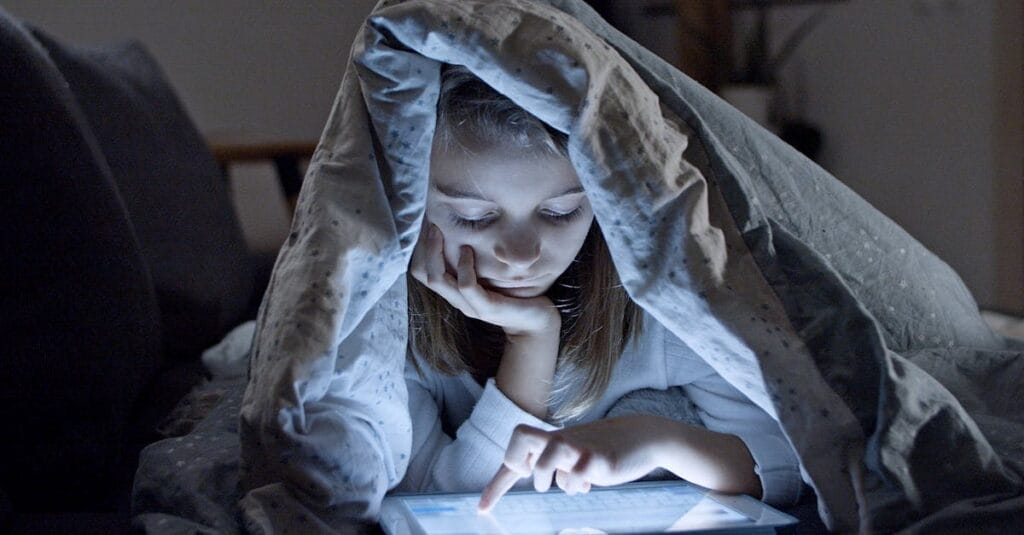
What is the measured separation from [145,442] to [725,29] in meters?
2.14

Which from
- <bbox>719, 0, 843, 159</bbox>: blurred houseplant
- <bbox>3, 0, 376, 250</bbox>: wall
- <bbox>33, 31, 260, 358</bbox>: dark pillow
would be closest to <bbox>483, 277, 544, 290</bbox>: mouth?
<bbox>33, 31, 260, 358</bbox>: dark pillow

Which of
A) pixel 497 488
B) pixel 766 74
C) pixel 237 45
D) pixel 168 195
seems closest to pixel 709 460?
pixel 497 488

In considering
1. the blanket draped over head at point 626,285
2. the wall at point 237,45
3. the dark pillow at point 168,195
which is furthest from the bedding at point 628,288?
the wall at point 237,45

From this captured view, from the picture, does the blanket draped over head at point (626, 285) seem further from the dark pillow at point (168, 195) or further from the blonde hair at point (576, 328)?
the dark pillow at point (168, 195)

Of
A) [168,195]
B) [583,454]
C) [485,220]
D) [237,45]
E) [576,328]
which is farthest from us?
[237,45]

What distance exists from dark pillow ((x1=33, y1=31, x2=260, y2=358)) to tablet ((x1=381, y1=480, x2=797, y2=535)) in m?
0.71

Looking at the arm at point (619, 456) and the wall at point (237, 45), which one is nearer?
the arm at point (619, 456)

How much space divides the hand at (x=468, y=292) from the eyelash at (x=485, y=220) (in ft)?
0.07

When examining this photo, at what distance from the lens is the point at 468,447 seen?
3.01ft

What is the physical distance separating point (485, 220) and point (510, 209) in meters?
0.03

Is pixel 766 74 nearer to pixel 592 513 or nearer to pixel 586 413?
pixel 586 413

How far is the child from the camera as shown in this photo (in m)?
0.78

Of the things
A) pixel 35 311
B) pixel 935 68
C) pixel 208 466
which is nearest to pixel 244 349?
pixel 35 311

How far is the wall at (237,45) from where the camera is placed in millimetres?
3566
